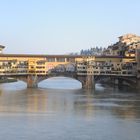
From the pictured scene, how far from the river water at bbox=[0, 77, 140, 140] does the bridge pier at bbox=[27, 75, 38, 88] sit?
12.8m

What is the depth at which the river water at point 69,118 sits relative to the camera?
20219 mm

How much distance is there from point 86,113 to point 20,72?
24.5 meters

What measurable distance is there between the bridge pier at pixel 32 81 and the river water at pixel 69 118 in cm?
1276

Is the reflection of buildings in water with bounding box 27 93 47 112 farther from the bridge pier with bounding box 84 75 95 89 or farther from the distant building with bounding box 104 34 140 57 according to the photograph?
the distant building with bounding box 104 34 140 57

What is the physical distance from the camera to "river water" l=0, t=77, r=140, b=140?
2022 centimetres

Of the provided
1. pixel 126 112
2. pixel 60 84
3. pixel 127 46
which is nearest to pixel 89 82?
pixel 60 84

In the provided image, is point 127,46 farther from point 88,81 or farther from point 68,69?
point 88,81

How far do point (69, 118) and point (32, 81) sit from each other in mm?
25045

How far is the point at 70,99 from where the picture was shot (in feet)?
119

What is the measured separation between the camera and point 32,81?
4984 cm

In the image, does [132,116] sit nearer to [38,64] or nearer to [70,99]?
[70,99]

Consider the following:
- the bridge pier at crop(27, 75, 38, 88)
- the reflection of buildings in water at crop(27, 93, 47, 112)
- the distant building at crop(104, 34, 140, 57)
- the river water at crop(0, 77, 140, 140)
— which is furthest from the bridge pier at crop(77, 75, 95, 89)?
the river water at crop(0, 77, 140, 140)

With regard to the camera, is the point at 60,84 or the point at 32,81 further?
the point at 60,84

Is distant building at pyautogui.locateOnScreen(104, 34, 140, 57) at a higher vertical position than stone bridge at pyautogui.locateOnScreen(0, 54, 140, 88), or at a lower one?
higher
